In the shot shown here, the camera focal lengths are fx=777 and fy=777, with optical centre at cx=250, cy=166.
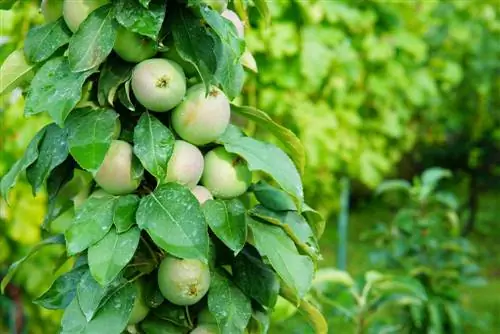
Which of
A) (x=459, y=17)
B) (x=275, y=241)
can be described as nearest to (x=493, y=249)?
(x=459, y=17)

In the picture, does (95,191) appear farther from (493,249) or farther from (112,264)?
(493,249)

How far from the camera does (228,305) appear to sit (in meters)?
0.76

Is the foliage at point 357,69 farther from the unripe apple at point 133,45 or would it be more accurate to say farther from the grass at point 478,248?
the unripe apple at point 133,45

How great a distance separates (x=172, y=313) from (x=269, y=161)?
18 cm

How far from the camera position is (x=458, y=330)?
7.11 ft

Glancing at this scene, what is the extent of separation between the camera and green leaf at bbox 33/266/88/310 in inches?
31.1

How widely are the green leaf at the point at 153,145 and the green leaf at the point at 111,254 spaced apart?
0.20 ft

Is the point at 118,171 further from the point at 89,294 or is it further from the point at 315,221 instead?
the point at 315,221

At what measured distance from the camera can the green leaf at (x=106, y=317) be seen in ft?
2.37

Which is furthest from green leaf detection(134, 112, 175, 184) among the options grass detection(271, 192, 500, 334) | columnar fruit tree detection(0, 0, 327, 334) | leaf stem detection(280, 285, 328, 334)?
grass detection(271, 192, 500, 334)

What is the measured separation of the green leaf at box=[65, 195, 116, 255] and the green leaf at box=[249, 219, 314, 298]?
0.14 meters

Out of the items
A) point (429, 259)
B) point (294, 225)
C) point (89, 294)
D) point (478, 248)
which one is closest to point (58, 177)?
point (89, 294)

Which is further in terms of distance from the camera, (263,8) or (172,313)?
(263,8)

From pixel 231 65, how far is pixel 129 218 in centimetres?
18
